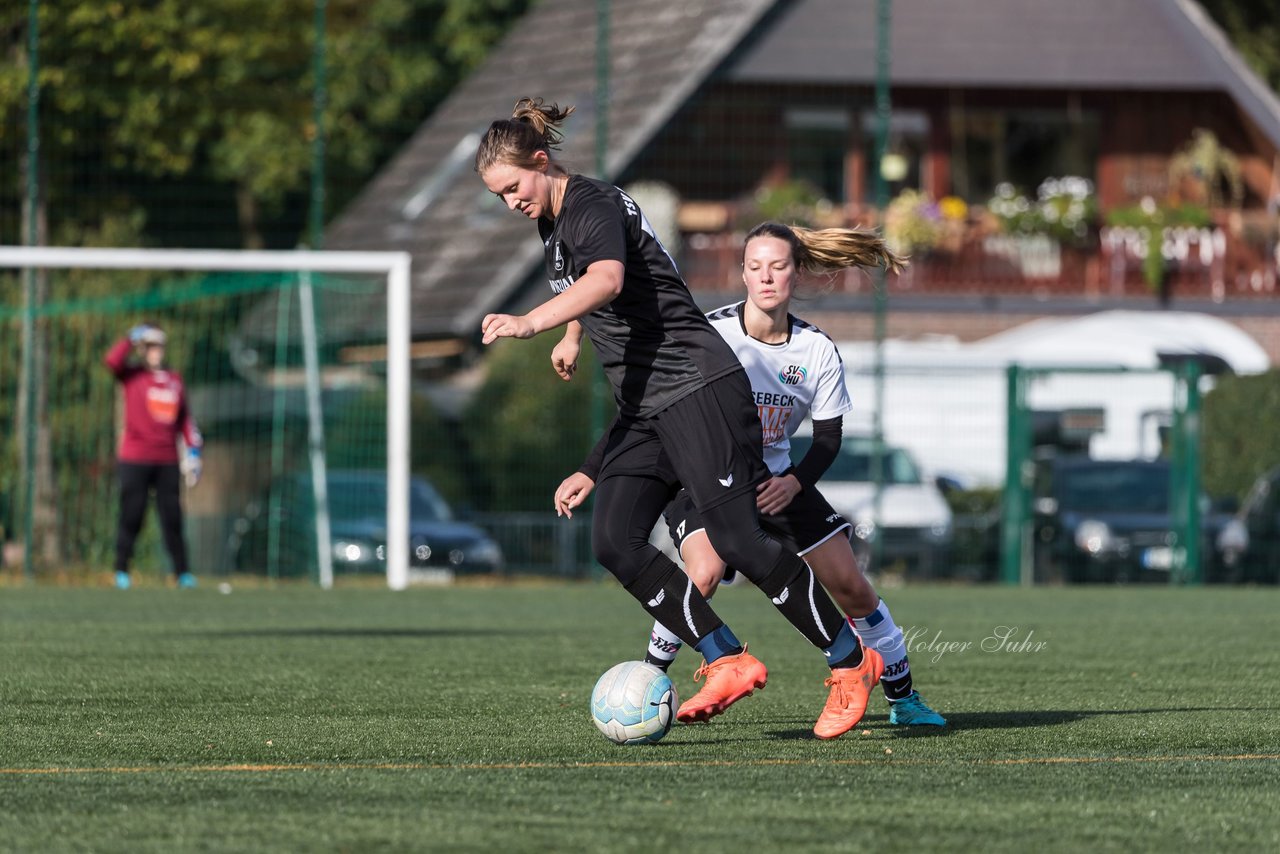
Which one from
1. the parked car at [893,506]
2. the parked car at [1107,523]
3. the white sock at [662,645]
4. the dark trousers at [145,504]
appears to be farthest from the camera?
the parked car at [1107,523]

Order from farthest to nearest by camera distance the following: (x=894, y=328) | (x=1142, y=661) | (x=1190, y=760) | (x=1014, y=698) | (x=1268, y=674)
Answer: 1. (x=894, y=328)
2. (x=1142, y=661)
3. (x=1268, y=674)
4. (x=1014, y=698)
5. (x=1190, y=760)

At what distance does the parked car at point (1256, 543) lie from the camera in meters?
19.1

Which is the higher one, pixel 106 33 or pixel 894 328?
pixel 106 33

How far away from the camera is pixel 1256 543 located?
19.1m

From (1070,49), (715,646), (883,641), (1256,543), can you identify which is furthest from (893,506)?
(715,646)

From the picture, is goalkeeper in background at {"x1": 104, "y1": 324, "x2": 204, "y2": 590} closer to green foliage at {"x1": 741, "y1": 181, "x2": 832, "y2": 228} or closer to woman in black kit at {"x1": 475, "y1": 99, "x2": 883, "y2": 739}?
green foliage at {"x1": 741, "y1": 181, "x2": 832, "y2": 228}

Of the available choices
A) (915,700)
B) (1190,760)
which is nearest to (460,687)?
(915,700)

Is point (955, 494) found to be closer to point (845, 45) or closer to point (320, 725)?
point (845, 45)

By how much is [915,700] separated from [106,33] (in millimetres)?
14163

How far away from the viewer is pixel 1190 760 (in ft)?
19.4

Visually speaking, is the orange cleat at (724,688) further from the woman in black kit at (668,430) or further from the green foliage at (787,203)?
the green foliage at (787,203)

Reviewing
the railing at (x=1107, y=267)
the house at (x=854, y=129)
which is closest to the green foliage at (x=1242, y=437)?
the house at (x=854, y=129)

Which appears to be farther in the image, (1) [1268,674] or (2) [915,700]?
(1) [1268,674]

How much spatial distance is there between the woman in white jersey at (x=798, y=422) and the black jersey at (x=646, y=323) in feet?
0.85
